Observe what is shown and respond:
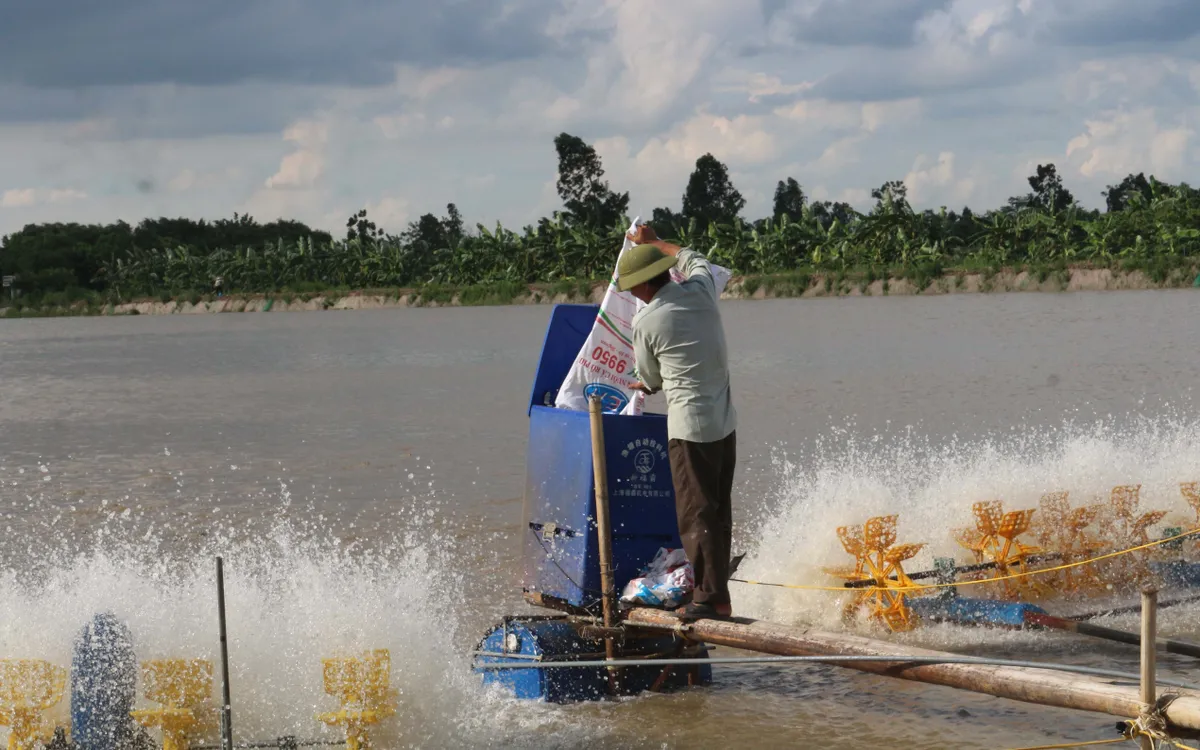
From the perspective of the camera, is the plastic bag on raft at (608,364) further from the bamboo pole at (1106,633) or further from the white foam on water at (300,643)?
the bamboo pole at (1106,633)

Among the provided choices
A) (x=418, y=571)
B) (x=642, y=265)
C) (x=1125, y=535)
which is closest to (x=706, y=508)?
(x=642, y=265)

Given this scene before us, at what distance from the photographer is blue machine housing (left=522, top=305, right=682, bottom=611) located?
7.46 meters

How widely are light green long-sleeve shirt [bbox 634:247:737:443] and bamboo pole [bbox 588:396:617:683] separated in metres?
0.35

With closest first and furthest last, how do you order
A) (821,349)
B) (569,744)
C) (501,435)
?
(569,744) < (501,435) < (821,349)

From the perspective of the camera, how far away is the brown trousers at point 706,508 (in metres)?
6.97

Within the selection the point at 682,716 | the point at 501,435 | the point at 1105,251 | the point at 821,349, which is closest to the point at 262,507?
the point at 501,435

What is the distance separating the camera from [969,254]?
59031 millimetres

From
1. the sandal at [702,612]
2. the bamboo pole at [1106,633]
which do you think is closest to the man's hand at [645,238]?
the sandal at [702,612]

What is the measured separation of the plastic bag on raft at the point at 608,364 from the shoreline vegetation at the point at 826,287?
4744 cm

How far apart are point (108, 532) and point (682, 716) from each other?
7.97 metres

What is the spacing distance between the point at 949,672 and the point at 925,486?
302 inches

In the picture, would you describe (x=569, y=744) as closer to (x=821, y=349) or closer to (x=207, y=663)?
(x=207, y=663)

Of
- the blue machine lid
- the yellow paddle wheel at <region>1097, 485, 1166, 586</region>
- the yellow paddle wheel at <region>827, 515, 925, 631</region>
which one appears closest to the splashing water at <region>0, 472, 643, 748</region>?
the blue machine lid

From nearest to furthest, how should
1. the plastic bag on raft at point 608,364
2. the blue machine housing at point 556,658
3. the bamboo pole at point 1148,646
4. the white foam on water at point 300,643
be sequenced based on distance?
1. the bamboo pole at point 1148,646
2. the white foam on water at point 300,643
3. the blue machine housing at point 556,658
4. the plastic bag on raft at point 608,364
